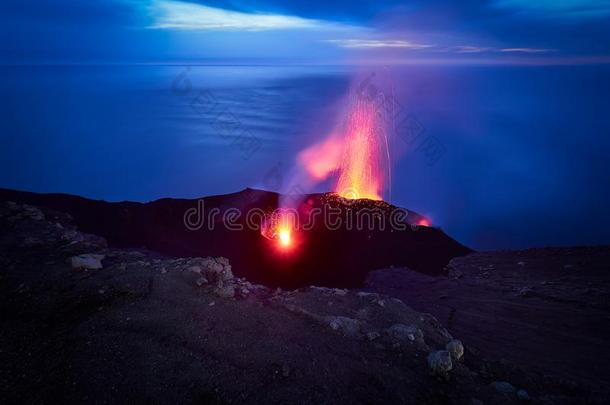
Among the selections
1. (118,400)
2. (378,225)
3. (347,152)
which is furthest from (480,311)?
(347,152)

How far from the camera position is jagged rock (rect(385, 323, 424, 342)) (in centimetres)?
600

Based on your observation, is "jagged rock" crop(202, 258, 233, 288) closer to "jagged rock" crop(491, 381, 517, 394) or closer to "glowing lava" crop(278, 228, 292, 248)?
"glowing lava" crop(278, 228, 292, 248)

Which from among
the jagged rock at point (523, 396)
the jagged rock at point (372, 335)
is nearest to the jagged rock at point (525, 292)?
the jagged rock at point (523, 396)

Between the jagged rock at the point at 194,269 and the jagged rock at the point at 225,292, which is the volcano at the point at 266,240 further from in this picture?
the jagged rock at the point at 225,292

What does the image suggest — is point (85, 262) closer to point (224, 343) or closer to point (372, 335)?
point (224, 343)

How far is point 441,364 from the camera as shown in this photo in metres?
5.29

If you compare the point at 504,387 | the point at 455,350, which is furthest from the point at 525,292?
the point at 504,387

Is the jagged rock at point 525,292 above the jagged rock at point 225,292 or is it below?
below

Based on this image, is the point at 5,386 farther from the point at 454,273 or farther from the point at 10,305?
the point at 454,273

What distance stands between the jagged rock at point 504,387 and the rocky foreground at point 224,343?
23 millimetres

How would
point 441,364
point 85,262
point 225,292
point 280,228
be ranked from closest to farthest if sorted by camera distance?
point 441,364, point 225,292, point 85,262, point 280,228

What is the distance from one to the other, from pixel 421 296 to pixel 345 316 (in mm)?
4297

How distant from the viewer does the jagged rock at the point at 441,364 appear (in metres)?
5.27

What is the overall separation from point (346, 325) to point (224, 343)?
2.16 meters
